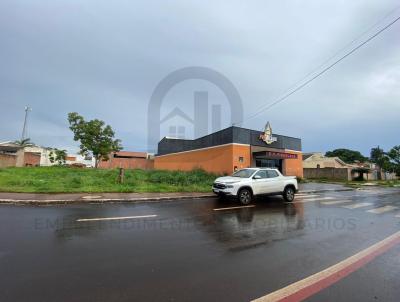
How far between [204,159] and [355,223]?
22.4 metres

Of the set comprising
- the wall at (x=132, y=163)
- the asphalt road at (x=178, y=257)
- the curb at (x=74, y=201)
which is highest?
the wall at (x=132, y=163)

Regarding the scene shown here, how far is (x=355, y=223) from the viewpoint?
8.66 metres

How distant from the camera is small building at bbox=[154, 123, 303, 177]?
26234 mm

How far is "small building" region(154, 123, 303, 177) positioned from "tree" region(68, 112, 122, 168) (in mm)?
11640

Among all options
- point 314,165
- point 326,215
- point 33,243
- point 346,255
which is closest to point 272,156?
point 326,215

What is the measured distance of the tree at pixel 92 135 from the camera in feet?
117

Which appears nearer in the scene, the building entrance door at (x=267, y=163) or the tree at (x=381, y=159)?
the building entrance door at (x=267, y=163)

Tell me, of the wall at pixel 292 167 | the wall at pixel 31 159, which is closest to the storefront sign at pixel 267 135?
the wall at pixel 292 167

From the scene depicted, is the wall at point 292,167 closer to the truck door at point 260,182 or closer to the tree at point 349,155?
the truck door at point 260,182

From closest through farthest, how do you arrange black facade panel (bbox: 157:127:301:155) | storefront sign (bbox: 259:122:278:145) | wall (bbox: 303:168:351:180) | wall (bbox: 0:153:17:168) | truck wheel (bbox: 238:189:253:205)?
truck wheel (bbox: 238:189:253:205), black facade panel (bbox: 157:127:301:155), storefront sign (bbox: 259:122:278:145), wall (bbox: 0:153:17:168), wall (bbox: 303:168:351:180)

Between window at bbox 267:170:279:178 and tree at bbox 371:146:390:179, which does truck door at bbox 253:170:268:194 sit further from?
tree at bbox 371:146:390:179

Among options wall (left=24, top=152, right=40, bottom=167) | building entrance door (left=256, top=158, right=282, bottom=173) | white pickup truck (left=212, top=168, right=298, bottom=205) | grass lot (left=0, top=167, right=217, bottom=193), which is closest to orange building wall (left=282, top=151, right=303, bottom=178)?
building entrance door (left=256, top=158, right=282, bottom=173)

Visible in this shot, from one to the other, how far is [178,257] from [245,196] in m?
8.18

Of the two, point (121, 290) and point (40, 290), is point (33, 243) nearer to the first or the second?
point (40, 290)
